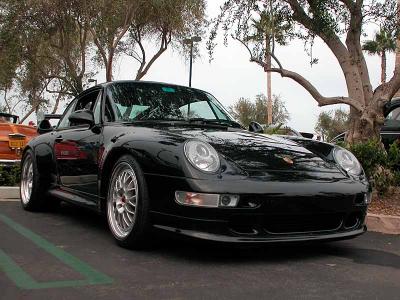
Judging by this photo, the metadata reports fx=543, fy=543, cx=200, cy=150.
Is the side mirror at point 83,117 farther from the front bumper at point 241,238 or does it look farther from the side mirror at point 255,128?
the side mirror at point 255,128

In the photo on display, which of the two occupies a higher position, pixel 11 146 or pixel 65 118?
pixel 65 118

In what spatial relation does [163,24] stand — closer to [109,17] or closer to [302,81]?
[109,17]

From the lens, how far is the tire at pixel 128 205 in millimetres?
4156

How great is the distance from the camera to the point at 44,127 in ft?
22.7

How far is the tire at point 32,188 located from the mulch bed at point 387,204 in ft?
12.3

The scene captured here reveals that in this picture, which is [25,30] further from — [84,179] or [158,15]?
[84,179]

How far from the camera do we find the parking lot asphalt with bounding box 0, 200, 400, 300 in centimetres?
336

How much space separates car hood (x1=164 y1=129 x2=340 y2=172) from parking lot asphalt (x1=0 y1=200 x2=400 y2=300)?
0.62 meters

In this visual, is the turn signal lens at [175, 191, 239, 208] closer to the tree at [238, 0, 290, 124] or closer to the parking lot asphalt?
the parking lot asphalt

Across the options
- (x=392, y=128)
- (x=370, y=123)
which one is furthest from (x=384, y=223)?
(x=392, y=128)

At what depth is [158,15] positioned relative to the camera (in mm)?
19156

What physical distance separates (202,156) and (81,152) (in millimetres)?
1712

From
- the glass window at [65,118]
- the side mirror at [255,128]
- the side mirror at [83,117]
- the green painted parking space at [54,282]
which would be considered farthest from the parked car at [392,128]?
the green painted parking space at [54,282]

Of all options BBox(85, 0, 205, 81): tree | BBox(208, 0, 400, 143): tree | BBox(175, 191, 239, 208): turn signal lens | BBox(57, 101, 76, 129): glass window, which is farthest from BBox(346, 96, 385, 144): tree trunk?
BBox(85, 0, 205, 81): tree
